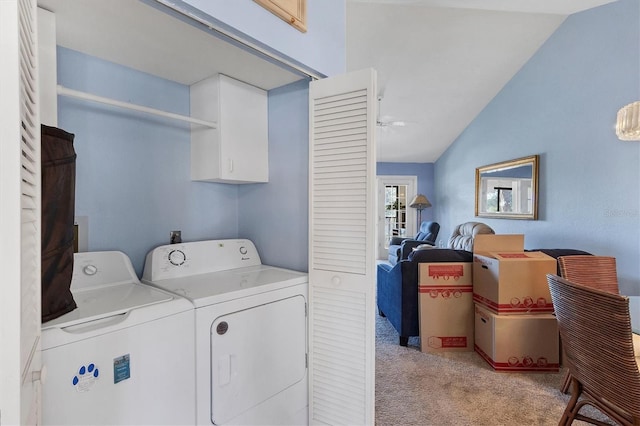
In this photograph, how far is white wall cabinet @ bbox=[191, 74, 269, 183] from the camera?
6.16 ft

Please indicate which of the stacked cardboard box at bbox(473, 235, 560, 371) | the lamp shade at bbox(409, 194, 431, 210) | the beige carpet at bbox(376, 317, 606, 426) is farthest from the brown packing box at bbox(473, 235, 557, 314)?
the lamp shade at bbox(409, 194, 431, 210)

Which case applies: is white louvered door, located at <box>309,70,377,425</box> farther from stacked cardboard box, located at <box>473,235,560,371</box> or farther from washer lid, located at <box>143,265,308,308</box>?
stacked cardboard box, located at <box>473,235,560,371</box>

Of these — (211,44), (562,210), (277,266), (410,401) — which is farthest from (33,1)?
(562,210)

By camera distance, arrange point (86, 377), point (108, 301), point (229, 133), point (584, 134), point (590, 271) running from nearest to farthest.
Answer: point (86, 377) < point (108, 301) < point (229, 133) < point (590, 271) < point (584, 134)

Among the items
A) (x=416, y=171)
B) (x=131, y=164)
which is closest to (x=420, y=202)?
(x=416, y=171)

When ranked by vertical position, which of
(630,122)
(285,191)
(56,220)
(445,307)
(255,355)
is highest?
(630,122)

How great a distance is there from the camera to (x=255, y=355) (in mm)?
1498

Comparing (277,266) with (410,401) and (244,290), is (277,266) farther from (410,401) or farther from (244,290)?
(410,401)

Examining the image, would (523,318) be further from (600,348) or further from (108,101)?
(108,101)

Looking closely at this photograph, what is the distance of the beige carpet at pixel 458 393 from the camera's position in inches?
74.8

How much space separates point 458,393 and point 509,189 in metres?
3.51

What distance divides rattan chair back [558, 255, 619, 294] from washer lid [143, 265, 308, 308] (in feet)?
5.31
